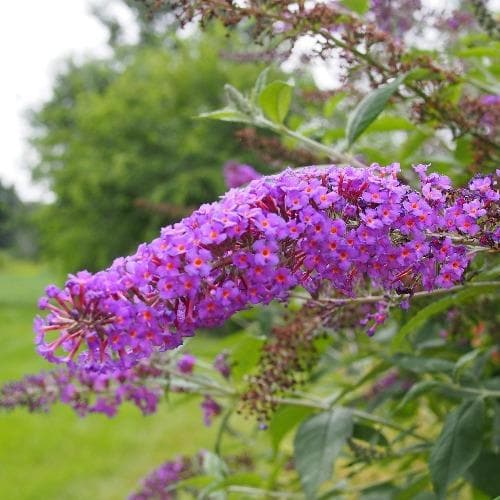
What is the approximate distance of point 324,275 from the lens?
913 millimetres

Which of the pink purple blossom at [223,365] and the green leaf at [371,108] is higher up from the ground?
the green leaf at [371,108]

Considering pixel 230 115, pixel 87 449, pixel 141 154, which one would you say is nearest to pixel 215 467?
pixel 230 115

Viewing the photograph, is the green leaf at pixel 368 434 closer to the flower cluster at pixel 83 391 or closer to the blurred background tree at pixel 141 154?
the flower cluster at pixel 83 391

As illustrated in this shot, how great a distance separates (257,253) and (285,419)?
3.21ft

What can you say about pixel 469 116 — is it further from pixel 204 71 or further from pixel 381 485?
pixel 204 71

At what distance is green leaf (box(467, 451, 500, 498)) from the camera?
1517mm

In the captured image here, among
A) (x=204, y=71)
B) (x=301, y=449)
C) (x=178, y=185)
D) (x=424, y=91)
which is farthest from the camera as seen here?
(x=204, y=71)

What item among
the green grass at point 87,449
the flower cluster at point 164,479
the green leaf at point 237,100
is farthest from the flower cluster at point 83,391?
the green grass at point 87,449

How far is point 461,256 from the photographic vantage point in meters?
0.92

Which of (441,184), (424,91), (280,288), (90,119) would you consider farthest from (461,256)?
(90,119)

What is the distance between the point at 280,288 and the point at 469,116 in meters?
0.73

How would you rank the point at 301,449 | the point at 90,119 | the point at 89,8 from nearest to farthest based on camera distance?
1. the point at 301,449
2. the point at 90,119
3. the point at 89,8

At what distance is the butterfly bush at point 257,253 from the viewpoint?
0.84 meters

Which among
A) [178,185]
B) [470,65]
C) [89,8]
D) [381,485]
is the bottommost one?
[381,485]
